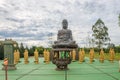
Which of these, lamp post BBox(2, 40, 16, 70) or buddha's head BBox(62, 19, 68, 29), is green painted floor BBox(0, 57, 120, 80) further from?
buddha's head BBox(62, 19, 68, 29)

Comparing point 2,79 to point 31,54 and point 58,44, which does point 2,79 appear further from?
point 31,54

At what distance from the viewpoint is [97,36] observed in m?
40.4

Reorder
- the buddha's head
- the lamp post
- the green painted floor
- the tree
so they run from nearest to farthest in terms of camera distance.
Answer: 1. the green painted floor
2. the lamp post
3. the buddha's head
4. the tree

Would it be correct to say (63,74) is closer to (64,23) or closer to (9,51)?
(9,51)

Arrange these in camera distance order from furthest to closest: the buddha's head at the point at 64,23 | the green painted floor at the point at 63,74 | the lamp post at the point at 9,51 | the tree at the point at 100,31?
the tree at the point at 100,31, the buddha's head at the point at 64,23, the lamp post at the point at 9,51, the green painted floor at the point at 63,74

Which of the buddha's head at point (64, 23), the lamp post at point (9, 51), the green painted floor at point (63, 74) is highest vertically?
the buddha's head at point (64, 23)

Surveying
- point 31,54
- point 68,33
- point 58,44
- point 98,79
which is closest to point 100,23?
point 31,54

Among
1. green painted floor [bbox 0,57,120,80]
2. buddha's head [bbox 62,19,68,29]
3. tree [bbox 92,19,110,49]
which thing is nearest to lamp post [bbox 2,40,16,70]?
green painted floor [bbox 0,57,120,80]

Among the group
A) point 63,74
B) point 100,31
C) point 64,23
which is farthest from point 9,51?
point 100,31

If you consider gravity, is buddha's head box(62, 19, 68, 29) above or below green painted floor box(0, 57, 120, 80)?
above

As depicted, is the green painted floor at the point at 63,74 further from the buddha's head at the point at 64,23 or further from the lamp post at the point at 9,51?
the buddha's head at the point at 64,23

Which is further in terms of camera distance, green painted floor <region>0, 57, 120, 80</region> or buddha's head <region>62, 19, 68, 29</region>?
buddha's head <region>62, 19, 68, 29</region>

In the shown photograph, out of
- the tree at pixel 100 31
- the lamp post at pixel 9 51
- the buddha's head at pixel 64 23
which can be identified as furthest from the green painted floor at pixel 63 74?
the tree at pixel 100 31

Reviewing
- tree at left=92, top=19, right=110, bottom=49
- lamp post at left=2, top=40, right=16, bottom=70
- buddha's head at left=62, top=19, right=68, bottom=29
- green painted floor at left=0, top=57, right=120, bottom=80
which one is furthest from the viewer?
tree at left=92, top=19, right=110, bottom=49
